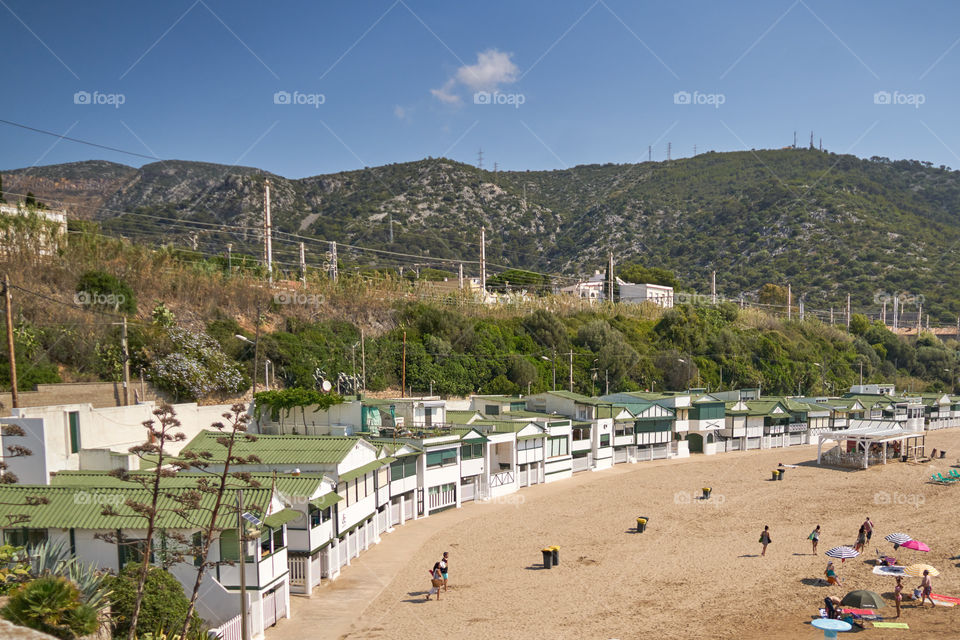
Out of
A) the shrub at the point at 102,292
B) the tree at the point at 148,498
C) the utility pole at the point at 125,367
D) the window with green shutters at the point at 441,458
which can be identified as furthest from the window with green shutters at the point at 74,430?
the window with green shutters at the point at 441,458

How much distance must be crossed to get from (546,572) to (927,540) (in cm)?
1777

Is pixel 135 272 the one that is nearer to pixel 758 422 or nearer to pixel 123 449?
pixel 123 449

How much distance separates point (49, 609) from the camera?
509 inches

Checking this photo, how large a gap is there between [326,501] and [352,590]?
334cm

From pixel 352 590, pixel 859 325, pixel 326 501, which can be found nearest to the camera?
pixel 326 501

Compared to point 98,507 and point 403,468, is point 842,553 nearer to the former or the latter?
point 403,468

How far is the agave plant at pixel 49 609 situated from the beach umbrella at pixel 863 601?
69.8ft

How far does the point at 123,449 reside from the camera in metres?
29.5

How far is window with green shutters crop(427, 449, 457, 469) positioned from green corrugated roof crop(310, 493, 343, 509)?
10.7m

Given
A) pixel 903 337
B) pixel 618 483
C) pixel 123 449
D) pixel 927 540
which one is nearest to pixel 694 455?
pixel 618 483

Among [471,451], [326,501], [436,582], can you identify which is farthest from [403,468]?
[436,582]

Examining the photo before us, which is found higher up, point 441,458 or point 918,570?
point 441,458

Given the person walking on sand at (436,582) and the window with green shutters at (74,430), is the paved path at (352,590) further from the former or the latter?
the window with green shutters at (74,430)

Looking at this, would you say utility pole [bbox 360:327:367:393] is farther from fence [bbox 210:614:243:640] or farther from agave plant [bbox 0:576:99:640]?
agave plant [bbox 0:576:99:640]
